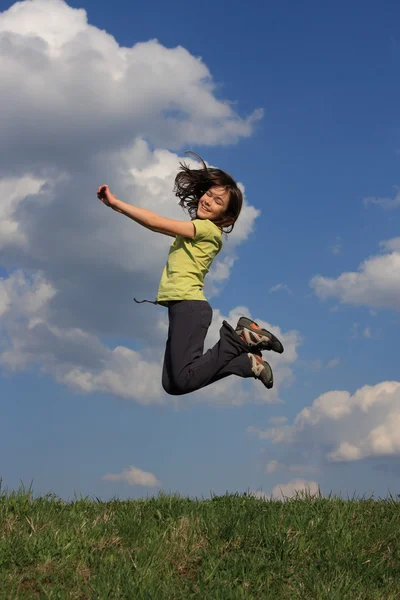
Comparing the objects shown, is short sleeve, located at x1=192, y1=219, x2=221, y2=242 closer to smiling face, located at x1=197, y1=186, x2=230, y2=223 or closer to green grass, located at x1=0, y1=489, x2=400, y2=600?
smiling face, located at x1=197, y1=186, x2=230, y2=223

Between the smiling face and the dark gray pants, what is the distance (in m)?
1.08

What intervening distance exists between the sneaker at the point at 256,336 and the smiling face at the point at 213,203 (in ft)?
4.22

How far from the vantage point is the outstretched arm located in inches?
291

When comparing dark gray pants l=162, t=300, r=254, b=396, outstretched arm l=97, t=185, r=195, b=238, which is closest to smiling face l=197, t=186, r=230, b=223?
outstretched arm l=97, t=185, r=195, b=238

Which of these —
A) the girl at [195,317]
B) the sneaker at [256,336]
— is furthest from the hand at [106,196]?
the sneaker at [256,336]

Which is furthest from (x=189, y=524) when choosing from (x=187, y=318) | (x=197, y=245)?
(x=197, y=245)

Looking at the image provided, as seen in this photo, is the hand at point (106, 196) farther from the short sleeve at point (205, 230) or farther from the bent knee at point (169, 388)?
the bent knee at point (169, 388)

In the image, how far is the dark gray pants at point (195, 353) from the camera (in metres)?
7.54

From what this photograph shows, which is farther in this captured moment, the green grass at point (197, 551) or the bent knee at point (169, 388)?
the bent knee at point (169, 388)

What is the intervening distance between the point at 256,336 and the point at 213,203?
5.44 ft

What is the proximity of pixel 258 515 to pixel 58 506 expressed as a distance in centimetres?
231

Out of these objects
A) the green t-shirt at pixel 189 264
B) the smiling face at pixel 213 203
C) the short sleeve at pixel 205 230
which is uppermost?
the smiling face at pixel 213 203

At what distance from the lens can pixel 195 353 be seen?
Answer: 25.0ft

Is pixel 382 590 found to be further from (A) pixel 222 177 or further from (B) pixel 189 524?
(A) pixel 222 177
